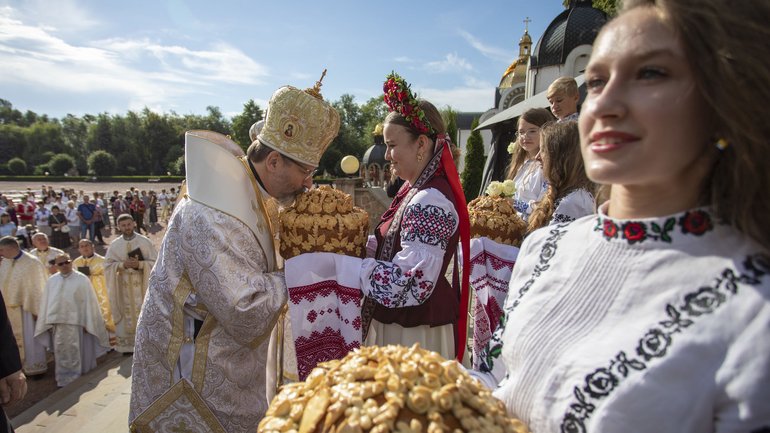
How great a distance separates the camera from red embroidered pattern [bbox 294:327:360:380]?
8.14ft

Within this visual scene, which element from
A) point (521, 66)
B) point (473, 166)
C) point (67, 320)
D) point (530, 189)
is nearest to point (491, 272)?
point (530, 189)

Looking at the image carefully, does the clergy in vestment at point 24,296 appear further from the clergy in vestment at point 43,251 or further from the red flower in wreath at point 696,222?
the red flower in wreath at point 696,222

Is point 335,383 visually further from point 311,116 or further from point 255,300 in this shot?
point 311,116

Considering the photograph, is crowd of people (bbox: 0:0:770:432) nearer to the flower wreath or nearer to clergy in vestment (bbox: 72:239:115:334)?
the flower wreath

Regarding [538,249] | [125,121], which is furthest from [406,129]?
[125,121]

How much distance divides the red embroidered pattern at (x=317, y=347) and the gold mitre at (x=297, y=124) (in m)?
1.03

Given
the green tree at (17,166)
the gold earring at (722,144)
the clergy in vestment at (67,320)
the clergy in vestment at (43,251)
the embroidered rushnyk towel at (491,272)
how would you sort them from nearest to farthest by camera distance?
the gold earring at (722,144)
the embroidered rushnyk towel at (491,272)
the clergy in vestment at (67,320)
the clergy in vestment at (43,251)
the green tree at (17,166)

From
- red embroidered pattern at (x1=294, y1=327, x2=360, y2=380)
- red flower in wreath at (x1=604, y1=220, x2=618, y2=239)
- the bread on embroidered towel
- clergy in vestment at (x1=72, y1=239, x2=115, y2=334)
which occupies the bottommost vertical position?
clergy in vestment at (x1=72, y1=239, x2=115, y2=334)

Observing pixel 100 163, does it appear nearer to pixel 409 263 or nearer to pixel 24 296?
pixel 24 296

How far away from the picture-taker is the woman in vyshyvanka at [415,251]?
7.93 ft

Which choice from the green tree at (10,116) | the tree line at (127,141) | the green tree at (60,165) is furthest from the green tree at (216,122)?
the green tree at (10,116)

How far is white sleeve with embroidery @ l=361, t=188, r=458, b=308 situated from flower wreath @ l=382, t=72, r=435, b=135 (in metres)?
0.47

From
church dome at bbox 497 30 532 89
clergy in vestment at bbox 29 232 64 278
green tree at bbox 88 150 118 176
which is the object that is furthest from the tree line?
clergy in vestment at bbox 29 232 64 278

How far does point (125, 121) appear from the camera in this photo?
2717 inches
